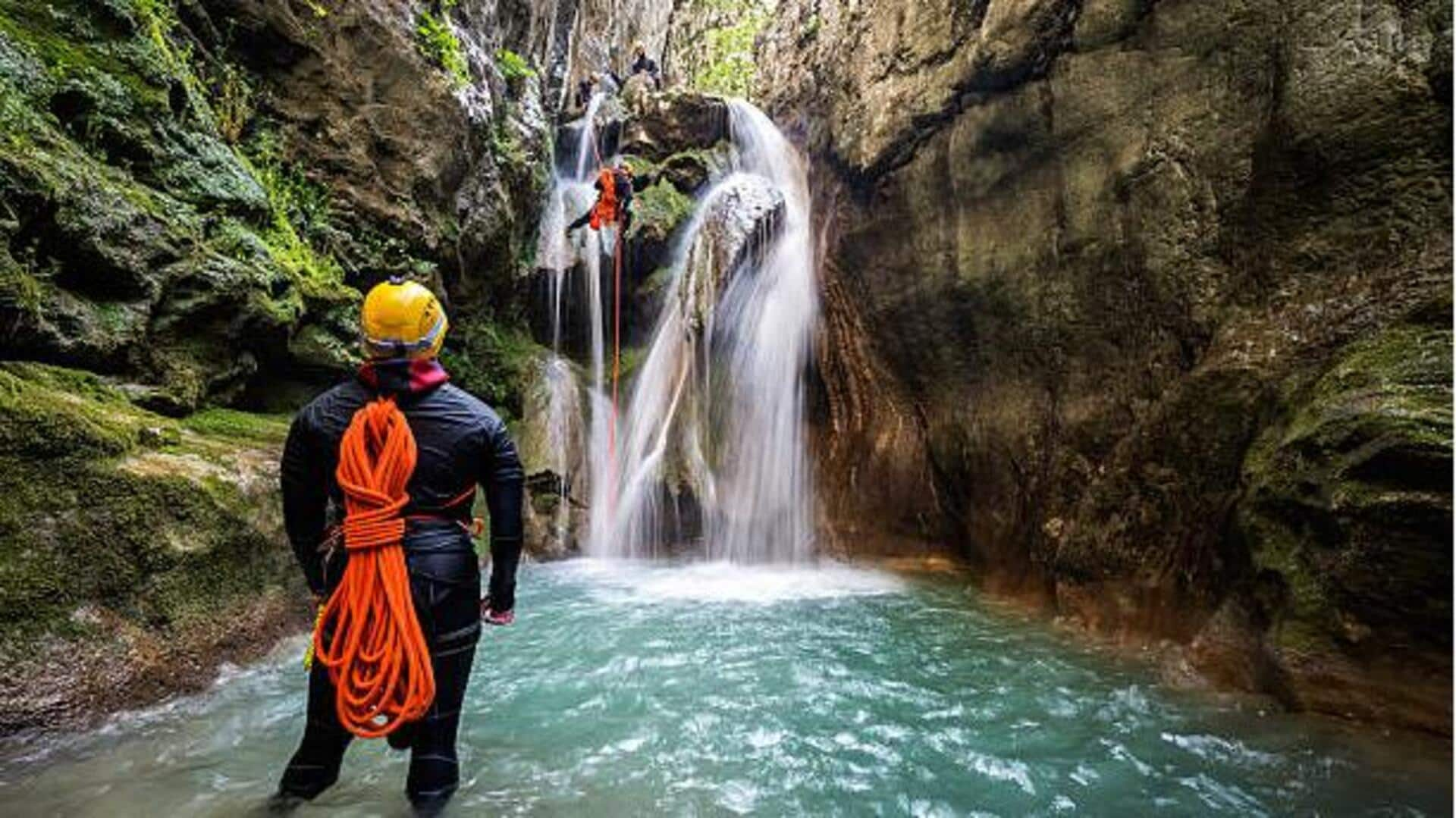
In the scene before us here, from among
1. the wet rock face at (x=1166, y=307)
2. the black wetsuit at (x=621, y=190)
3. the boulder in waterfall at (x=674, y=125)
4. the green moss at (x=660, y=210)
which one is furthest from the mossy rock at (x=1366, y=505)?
the boulder in waterfall at (x=674, y=125)

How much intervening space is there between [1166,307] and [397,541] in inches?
209

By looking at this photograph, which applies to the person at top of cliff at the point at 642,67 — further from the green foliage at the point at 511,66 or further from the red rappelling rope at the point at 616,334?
the red rappelling rope at the point at 616,334

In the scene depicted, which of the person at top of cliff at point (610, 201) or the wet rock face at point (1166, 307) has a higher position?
the person at top of cliff at point (610, 201)

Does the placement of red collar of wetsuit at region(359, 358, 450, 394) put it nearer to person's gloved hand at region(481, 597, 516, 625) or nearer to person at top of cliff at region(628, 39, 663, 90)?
person's gloved hand at region(481, 597, 516, 625)

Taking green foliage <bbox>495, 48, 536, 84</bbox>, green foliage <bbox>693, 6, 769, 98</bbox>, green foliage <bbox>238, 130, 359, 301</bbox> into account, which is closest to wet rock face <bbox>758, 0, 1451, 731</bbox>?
green foliage <bbox>238, 130, 359, 301</bbox>

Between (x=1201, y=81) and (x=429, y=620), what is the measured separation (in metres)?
→ 6.02

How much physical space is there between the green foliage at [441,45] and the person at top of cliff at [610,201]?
2388 millimetres

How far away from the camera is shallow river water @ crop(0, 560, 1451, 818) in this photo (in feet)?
10.0

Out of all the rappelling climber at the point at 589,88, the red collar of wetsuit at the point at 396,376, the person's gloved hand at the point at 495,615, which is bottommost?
the person's gloved hand at the point at 495,615

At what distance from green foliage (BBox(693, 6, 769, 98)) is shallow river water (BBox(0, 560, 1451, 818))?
19984 millimetres

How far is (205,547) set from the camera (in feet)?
14.3

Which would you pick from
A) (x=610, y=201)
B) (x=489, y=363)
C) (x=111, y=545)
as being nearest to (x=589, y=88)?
(x=610, y=201)

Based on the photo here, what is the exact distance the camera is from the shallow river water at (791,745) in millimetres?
3061

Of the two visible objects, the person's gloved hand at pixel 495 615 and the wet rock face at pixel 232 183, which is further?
the wet rock face at pixel 232 183
